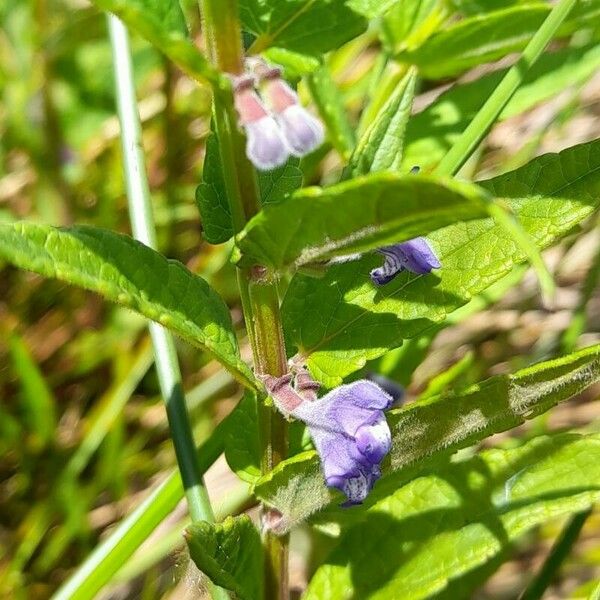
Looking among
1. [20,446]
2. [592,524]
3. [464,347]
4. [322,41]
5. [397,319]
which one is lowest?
[592,524]

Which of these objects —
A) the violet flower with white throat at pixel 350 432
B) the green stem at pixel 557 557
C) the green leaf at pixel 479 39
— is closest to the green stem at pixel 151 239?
the violet flower with white throat at pixel 350 432

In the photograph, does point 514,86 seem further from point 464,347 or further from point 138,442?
point 138,442

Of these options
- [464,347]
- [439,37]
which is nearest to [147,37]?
[439,37]

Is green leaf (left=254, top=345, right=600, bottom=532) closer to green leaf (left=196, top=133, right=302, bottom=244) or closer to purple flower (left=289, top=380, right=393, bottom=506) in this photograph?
purple flower (left=289, top=380, right=393, bottom=506)

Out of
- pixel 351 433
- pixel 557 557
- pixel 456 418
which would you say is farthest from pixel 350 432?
pixel 557 557

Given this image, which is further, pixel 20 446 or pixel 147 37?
pixel 20 446

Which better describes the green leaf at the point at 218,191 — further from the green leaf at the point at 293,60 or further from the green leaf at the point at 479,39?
the green leaf at the point at 479,39

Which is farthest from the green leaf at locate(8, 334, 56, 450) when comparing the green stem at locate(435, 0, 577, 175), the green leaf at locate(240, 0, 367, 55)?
the green leaf at locate(240, 0, 367, 55)
